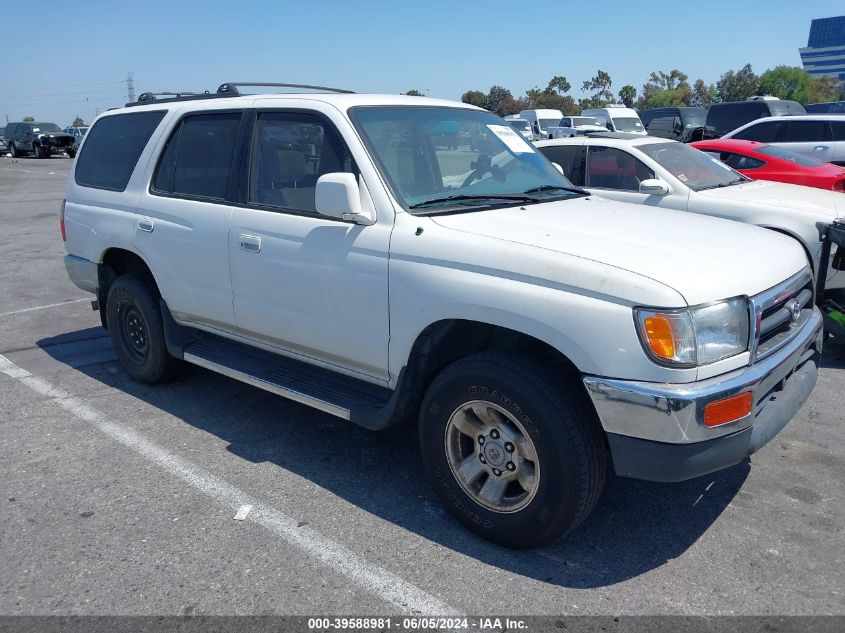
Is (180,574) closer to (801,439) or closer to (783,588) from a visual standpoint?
(783,588)

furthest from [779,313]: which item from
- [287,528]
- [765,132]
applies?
[765,132]

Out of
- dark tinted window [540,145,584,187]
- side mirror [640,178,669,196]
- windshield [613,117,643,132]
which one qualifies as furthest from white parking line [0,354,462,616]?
windshield [613,117,643,132]

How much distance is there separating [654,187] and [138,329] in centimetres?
492

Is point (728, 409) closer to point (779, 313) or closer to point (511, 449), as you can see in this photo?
point (779, 313)

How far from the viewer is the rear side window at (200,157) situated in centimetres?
454

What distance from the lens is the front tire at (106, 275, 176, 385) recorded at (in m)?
5.13

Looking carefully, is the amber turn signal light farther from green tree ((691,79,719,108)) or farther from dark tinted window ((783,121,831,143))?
green tree ((691,79,719,108))

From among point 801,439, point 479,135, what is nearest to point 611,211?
point 479,135

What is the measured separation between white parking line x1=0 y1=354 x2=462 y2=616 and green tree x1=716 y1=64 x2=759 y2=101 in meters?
70.2

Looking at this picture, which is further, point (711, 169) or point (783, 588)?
point (711, 169)

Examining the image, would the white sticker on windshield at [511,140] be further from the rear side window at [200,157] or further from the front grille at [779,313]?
the front grille at [779,313]

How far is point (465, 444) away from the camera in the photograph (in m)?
3.49

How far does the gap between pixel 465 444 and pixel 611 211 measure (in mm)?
1537

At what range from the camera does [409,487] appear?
395cm
